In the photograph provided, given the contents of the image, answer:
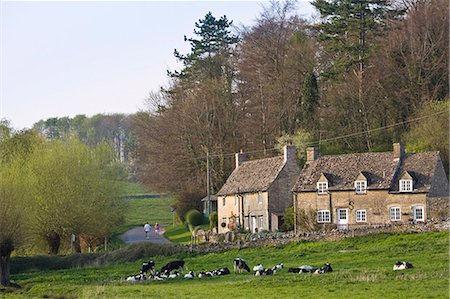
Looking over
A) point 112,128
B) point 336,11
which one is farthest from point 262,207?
point 112,128

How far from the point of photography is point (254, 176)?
244 feet

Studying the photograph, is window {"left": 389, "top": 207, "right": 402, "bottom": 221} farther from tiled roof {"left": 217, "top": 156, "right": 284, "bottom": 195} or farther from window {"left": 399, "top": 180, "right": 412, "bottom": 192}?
tiled roof {"left": 217, "top": 156, "right": 284, "bottom": 195}

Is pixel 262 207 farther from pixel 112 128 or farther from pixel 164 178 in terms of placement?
pixel 112 128

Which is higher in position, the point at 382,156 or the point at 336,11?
the point at 336,11

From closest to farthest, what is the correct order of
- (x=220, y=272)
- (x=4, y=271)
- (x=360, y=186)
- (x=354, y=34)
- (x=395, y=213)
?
(x=220, y=272) → (x=4, y=271) → (x=395, y=213) → (x=360, y=186) → (x=354, y=34)

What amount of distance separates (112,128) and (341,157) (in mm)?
118959

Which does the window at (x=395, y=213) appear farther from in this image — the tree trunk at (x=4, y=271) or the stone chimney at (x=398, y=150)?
the tree trunk at (x=4, y=271)

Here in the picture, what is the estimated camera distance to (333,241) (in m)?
52.3

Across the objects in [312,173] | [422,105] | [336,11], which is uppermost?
[336,11]

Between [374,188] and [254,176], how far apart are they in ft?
46.7

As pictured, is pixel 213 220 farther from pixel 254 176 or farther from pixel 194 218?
pixel 254 176

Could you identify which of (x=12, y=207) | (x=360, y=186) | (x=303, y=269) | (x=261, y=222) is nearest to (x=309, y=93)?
(x=261, y=222)

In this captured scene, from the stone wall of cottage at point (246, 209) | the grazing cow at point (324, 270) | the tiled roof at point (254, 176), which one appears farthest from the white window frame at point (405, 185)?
the grazing cow at point (324, 270)

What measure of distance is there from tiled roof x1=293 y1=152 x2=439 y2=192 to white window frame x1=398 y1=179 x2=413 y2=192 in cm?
40
